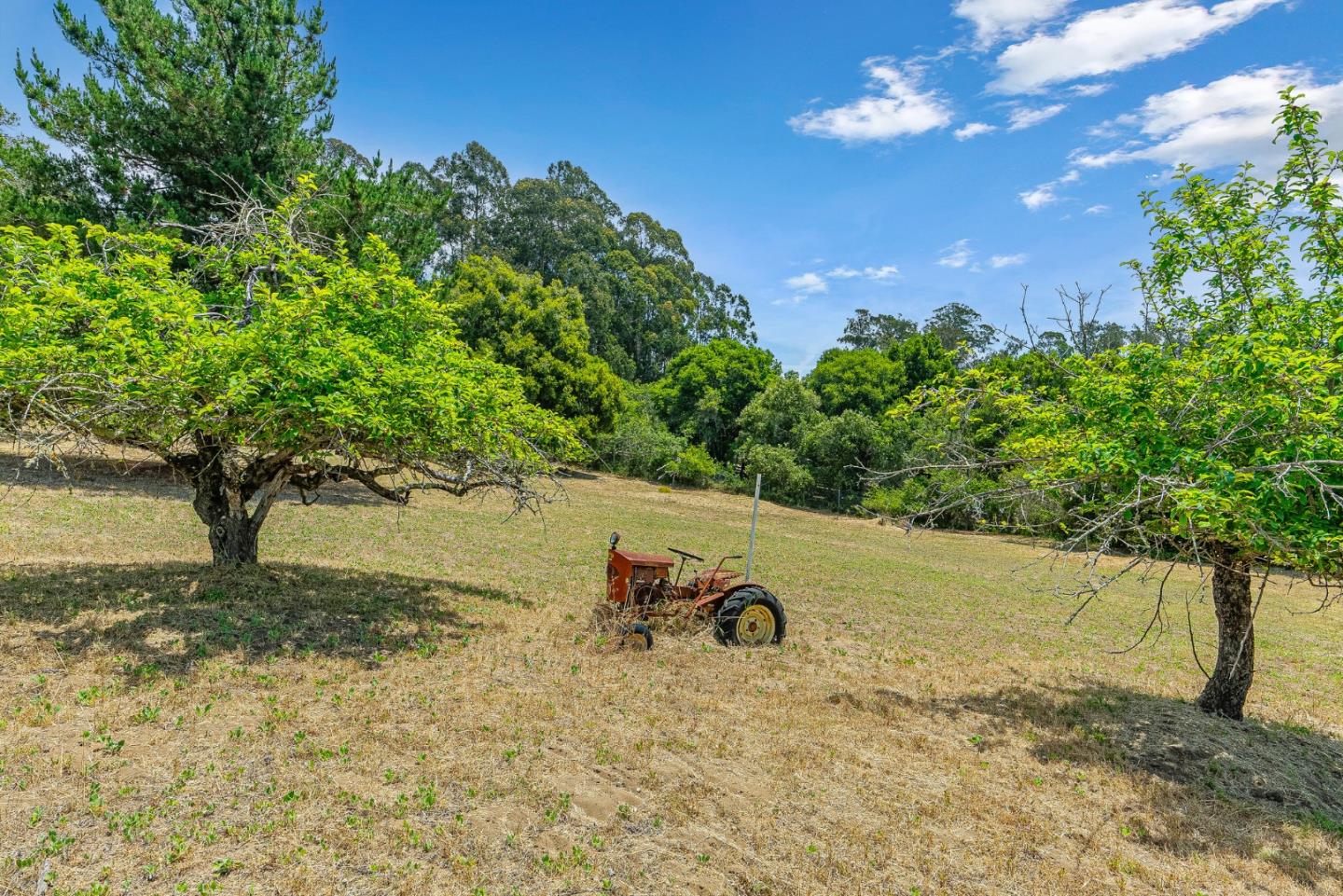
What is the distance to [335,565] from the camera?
1102 cm

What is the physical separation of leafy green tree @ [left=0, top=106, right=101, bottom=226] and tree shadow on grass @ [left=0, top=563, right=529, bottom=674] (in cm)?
1001

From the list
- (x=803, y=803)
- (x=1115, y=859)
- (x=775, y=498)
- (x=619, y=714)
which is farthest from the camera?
(x=775, y=498)

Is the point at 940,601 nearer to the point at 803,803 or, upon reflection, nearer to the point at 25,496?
the point at 803,803

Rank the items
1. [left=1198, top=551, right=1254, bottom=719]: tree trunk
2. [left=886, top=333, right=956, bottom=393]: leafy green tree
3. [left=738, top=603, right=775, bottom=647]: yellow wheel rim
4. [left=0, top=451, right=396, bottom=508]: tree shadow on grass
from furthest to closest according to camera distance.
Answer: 1. [left=886, top=333, right=956, bottom=393]: leafy green tree
2. [left=0, top=451, right=396, bottom=508]: tree shadow on grass
3. [left=738, top=603, right=775, bottom=647]: yellow wheel rim
4. [left=1198, top=551, right=1254, bottom=719]: tree trunk

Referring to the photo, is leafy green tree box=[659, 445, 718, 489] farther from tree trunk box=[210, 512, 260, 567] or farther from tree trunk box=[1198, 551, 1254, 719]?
tree trunk box=[1198, 551, 1254, 719]

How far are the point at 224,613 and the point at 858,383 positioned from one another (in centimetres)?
4574

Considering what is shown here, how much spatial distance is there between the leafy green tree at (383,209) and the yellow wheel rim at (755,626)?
40.1 feet

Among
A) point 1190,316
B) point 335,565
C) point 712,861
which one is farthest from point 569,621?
point 1190,316

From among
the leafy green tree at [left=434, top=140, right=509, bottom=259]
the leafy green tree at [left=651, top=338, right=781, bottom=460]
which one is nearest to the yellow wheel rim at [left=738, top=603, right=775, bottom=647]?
the leafy green tree at [left=651, top=338, right=781, bottom=460]

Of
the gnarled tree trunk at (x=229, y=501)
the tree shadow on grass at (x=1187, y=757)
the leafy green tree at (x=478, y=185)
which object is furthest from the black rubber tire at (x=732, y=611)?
the leafy green tree at (x=478, y=185)

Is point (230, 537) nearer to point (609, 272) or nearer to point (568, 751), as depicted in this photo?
point (568, 751)

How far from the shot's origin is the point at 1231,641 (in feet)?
23.5

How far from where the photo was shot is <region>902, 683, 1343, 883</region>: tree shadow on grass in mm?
5105

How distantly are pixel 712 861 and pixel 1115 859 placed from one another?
287 cm
